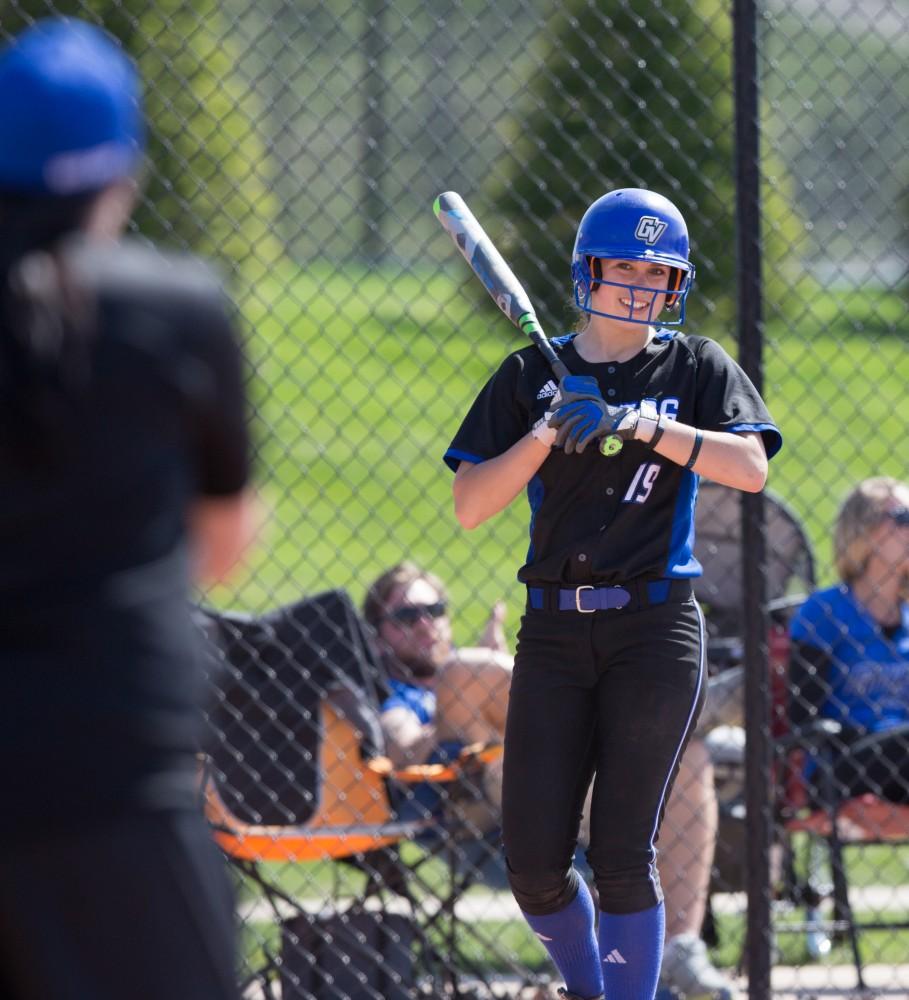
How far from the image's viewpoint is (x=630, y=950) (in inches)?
122

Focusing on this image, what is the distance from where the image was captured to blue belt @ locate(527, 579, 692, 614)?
3.15 m

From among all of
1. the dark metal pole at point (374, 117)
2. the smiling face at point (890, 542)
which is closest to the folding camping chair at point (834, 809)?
the smiling face at point (890, 542)

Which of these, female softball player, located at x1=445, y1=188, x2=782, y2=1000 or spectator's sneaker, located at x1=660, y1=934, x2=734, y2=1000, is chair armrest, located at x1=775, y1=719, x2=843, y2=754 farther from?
female softball player, located at x1=445, y1=188, x2=782, y2=1000

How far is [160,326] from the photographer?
1762mm

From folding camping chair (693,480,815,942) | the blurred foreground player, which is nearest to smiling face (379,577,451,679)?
folding camping chair (693,480,815,942)

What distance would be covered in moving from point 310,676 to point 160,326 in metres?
2.61

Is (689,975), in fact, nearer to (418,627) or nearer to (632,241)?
(418,627)

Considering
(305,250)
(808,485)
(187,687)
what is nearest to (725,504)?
(187,687)

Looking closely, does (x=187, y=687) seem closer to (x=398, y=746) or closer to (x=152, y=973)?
(x=152, y=973)

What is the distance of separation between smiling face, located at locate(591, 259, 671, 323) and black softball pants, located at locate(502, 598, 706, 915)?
2.01ft

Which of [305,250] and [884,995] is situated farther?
[305,250]

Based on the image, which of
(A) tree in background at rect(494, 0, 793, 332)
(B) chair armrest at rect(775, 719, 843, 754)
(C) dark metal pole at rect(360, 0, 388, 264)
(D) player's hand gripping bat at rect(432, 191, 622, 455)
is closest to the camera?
(D) player's hand gripping bat at rect(432, 191, 622, 455)

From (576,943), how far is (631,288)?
1.36 meters

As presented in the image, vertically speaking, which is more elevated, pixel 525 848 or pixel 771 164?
pixel 771 164
